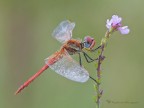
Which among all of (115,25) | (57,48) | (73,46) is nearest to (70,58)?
(73,46)

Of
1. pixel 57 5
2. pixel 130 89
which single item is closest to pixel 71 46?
pixel 130 89

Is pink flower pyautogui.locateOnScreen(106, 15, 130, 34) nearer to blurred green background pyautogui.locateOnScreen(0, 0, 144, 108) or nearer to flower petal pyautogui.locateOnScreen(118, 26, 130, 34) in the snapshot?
flower petal pyautogui.locateOnScreen(118, 26, 130, 34)

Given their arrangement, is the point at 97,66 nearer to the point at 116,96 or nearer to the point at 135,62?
the point at 116,96

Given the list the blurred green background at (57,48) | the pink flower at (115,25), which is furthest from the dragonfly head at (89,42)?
the blurred green background at (57,48)

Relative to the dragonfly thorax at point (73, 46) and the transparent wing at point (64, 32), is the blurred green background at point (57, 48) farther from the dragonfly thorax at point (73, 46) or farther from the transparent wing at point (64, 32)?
the dragonfly thorax at point (73, 46)

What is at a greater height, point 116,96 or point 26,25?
point 26,25
